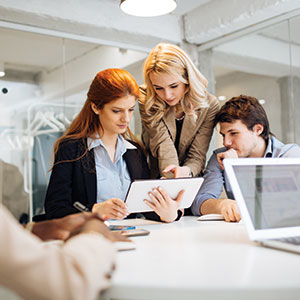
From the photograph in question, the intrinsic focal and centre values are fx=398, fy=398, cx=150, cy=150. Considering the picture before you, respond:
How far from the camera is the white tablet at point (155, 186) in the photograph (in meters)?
1.52

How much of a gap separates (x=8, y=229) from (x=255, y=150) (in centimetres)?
177

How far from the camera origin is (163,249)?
104cm

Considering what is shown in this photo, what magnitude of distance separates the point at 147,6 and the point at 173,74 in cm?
54

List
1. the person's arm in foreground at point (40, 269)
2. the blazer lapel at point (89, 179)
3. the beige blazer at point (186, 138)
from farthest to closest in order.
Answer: the beige blazer at point (186, 138)
the blazer lapel at point (89, 179)
the person's arm in foreground at point (40, 269)

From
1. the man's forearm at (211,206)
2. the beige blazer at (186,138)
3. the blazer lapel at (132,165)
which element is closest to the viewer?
the man's forearm at (211,206)

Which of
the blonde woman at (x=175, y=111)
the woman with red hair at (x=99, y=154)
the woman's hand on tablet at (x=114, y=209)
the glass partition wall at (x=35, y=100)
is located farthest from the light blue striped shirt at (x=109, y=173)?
the glass partition wall at (x=35, y=100)

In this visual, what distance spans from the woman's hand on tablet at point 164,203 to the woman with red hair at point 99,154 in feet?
0.40

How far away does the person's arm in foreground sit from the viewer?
0.60 m

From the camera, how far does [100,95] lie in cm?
Answer: 201

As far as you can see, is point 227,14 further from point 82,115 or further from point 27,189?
point 27,189

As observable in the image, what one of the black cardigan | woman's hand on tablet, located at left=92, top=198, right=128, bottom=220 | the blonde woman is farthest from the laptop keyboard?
the blonde woman

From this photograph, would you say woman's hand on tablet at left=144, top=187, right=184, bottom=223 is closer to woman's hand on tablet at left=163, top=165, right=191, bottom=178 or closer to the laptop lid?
woman's hand on tablet at left=163, top=165, right=191, bottom=178

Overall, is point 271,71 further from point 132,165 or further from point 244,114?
point 132,165

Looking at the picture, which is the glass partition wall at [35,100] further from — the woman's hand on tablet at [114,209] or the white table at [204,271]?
the white table at [204,271]
